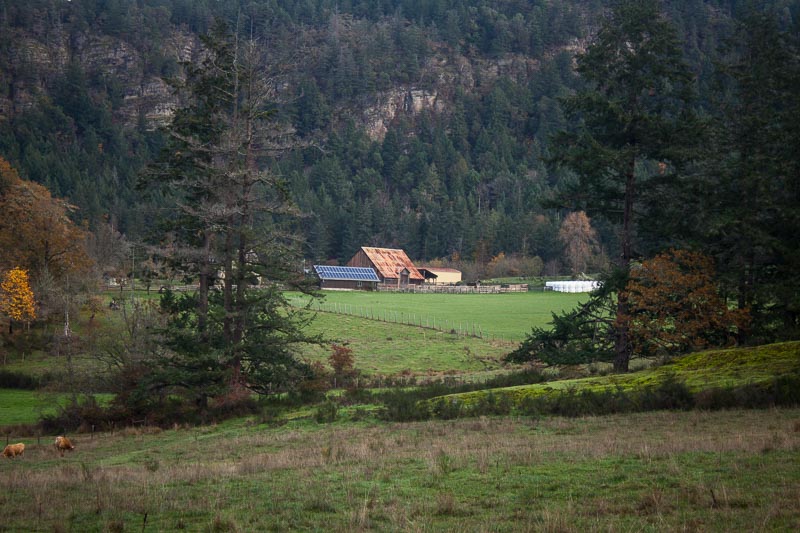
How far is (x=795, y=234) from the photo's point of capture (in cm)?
2616

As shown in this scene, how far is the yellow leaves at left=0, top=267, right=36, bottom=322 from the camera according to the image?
48031 mm

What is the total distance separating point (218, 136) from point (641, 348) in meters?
19.5

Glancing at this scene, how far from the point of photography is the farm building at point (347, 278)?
10781cm

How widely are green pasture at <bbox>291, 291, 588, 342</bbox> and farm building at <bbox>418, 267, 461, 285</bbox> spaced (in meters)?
21.0

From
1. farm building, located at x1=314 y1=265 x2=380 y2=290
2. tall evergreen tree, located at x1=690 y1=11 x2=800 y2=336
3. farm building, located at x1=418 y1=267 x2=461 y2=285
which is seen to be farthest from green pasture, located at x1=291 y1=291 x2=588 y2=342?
tall evergreen tree, located at x1=690 y1=11 x2=800 y2=336

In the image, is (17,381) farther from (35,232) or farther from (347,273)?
(347,273)

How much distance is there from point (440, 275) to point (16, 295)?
3156 inches

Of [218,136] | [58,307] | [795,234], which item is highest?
[218,136]

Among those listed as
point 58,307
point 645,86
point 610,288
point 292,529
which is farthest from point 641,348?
point 58,307

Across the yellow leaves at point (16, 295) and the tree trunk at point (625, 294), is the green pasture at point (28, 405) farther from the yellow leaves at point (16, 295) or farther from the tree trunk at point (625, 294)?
the tree trunk at point (625, 294)

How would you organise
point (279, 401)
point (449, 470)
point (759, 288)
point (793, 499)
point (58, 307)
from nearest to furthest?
point (793, 499), point (449, 470), point (759, 288), point (279, 401), point (58, 307)

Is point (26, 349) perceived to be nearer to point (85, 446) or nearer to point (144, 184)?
point (144, 184)

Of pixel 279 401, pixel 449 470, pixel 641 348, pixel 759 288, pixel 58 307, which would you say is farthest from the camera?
pixel 58 307

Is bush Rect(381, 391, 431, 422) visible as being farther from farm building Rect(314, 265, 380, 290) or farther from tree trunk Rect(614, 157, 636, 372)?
farm building Rect(314, 265, 380, 290)
